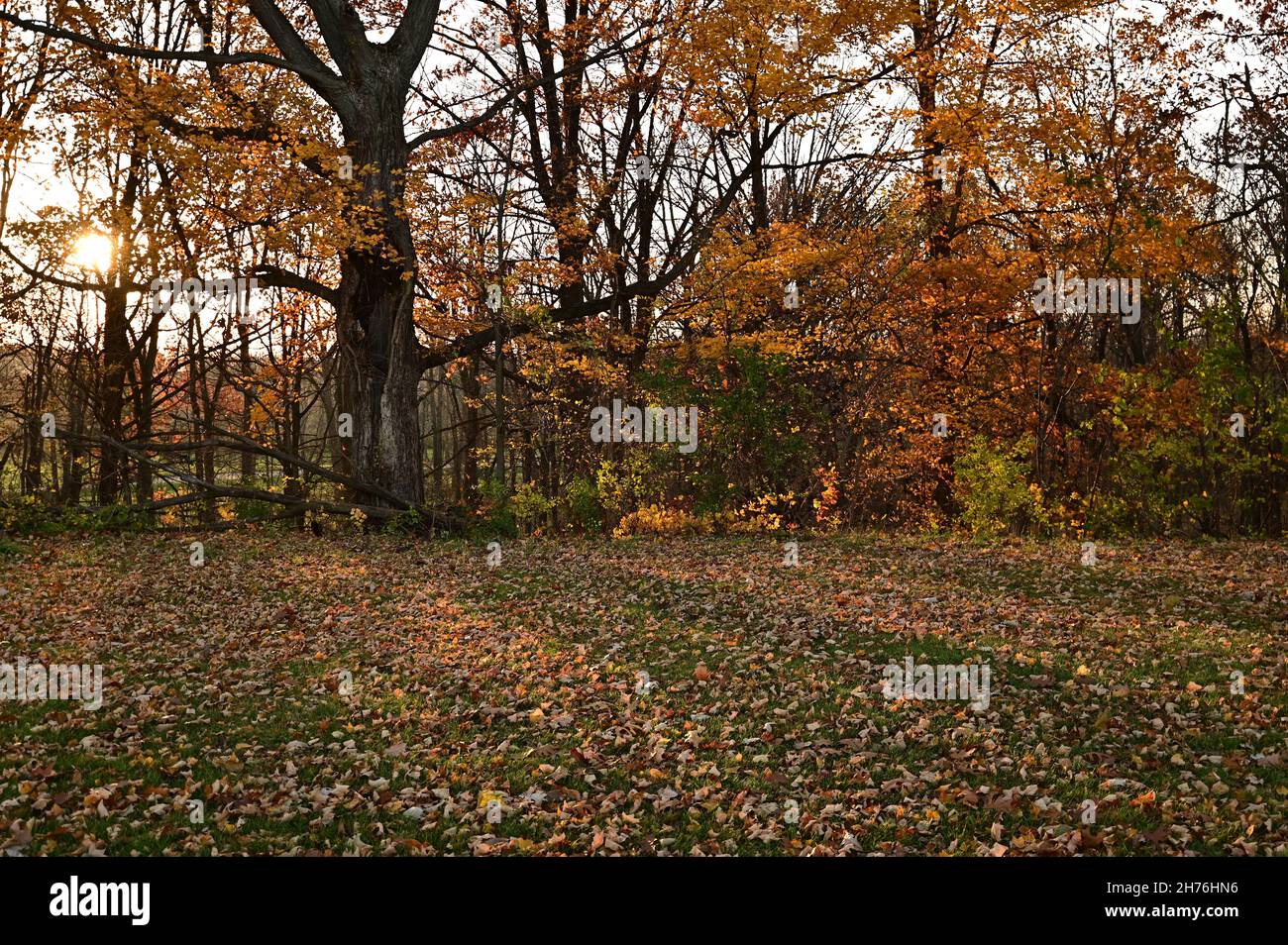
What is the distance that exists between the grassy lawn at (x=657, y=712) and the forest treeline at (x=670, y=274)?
11.7 ft

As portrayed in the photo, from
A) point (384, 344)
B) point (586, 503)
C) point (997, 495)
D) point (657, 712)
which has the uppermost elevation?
point (384, 344)

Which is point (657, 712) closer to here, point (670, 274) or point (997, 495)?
point (997, 495)

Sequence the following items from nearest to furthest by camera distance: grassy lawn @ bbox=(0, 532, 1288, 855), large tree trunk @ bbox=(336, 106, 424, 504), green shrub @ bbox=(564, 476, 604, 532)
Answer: grassy lawn @ bbox=(0, 532, 1288, 855), green shrub @ bbox=(564, 476, 604, 532), large tree trunk @ bbox=(336, 106, 424, 504)

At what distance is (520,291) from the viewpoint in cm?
2142

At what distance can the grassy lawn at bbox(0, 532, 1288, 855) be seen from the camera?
219 inches

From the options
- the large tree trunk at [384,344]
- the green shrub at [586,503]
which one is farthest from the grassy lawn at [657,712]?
the large tree trunk at [384,344]

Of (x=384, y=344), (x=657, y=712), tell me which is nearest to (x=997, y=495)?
(x=657, y=712)

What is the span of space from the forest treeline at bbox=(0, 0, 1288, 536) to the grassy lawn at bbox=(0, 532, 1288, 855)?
11.7ft

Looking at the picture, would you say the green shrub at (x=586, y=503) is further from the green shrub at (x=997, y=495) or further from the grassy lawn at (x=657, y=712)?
the green shrub at (x=997, y=495)

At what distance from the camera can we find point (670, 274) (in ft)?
63.9

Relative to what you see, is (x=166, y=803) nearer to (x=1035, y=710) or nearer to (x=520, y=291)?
(x=1035, y=710)

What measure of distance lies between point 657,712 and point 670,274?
1321cm

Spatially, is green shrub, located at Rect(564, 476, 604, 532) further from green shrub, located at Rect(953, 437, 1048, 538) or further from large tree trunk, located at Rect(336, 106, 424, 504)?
green shrub, located at Rect(953, 437, 1048, 538)

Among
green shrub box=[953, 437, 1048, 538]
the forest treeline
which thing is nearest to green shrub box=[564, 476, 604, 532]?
the forest treeline
